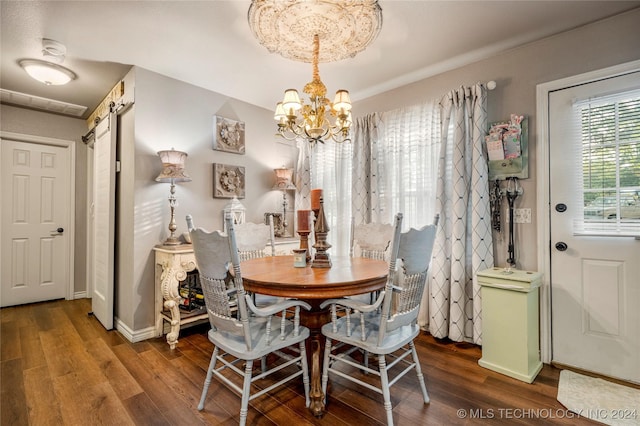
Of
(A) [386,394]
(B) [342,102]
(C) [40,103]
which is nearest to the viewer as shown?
(A) [386,394]

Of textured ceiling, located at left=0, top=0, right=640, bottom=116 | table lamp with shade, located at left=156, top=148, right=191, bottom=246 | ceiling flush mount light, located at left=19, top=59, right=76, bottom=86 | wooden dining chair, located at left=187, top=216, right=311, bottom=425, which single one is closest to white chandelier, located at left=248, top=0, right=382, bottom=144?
textured ceiling, located at left=0, top=0, right=640, bottom=116

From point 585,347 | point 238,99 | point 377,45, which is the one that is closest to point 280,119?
point 377,45

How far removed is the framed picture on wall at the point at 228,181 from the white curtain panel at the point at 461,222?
2261 millimetres

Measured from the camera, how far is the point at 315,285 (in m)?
1.64

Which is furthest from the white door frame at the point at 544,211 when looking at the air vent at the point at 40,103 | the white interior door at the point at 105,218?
the air vent at the point at 40,103

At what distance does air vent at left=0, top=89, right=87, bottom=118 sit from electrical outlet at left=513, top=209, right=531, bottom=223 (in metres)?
5.05

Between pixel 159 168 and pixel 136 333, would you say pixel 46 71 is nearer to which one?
pixel 159 168

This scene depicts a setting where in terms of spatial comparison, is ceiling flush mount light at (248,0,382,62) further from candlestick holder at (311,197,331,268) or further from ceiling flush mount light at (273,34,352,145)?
candlestick holder at (311,197,331,268)

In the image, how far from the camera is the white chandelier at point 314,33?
1.93 meters

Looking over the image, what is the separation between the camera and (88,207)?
4.33 m

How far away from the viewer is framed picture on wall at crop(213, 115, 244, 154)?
11.4ft

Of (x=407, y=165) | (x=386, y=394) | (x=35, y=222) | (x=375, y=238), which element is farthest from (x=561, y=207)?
(x=35, y=222)

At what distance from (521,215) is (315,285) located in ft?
6.46

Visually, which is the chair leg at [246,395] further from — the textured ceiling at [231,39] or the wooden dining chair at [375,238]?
the textured ceiling at [231,39]
